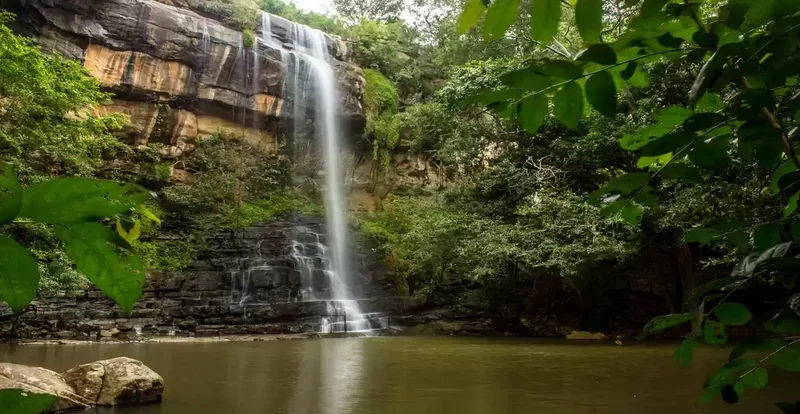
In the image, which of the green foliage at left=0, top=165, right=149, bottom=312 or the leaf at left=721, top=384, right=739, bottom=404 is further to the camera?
the leaf at left=721, top=384, right=739, bottom=404

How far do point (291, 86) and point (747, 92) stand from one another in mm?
20559

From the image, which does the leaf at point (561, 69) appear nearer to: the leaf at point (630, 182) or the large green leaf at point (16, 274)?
the leaf at point (630, 182)

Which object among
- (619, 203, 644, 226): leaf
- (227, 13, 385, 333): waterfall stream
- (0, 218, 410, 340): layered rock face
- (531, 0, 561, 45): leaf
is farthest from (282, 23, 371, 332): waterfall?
(531, 0, 561, 45): leaf

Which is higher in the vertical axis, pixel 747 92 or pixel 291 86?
pixel 291 86

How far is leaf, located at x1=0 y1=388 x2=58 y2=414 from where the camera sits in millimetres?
418

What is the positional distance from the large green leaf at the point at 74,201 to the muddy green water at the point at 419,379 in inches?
154

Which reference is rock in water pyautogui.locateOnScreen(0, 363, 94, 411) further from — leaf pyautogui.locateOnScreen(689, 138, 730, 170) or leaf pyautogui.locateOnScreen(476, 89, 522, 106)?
leaf pyautogui.locateOnScreen(689, 138, 730, 170)

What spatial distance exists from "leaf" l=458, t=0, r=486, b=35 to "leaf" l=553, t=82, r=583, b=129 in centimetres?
13

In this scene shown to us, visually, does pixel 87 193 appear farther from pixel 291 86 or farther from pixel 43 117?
pixel 291 86

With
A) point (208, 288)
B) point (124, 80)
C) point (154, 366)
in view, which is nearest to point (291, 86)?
point (124, 80)

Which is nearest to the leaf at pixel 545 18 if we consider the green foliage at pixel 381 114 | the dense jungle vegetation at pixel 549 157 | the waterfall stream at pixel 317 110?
the dense jungle vegetation at pixel 549 157

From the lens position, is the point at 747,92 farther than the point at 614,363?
No

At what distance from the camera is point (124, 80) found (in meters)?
17.2

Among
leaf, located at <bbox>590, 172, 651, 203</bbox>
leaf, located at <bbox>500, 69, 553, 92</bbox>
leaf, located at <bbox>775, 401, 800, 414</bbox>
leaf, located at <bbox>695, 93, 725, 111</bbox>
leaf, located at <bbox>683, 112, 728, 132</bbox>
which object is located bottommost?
leaf, located at <bbox>775, 401, 800, 414</bbox>
